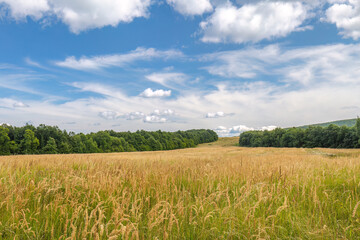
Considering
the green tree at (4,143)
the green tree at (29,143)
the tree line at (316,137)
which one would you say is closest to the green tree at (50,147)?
the green tree at (29,143)

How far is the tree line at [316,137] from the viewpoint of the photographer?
61844 millimetres

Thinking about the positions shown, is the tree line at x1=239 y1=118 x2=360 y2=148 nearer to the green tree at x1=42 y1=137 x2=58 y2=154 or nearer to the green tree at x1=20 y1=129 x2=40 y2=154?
the green tree at x1=42 y1=137 x2=58 y2=154

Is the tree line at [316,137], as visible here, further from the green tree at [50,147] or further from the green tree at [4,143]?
the green tree at [4,143]

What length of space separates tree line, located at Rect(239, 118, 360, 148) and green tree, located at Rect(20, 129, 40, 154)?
83.8 metres

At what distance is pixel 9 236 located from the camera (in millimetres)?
2322

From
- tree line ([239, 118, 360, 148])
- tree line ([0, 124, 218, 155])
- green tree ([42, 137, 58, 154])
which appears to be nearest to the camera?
tree line ([0, 124, 218, 155])

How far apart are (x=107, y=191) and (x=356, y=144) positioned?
75.8m

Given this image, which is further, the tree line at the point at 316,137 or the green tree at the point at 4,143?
the tree line at the point at 316,137

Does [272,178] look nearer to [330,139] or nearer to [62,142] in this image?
[62,142]

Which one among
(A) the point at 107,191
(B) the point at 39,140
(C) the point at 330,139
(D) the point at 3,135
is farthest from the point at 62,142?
(C) the point at 330,139

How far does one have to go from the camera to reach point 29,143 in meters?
52.7

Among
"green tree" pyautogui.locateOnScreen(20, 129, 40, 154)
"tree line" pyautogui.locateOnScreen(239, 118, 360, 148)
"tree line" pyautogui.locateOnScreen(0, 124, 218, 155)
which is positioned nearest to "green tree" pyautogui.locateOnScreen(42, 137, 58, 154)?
"tree line" pyautogui.locateOnScreen(0, 124, 218, 155)

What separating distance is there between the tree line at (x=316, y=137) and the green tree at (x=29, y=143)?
83782mm

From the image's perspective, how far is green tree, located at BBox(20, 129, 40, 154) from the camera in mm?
52812
